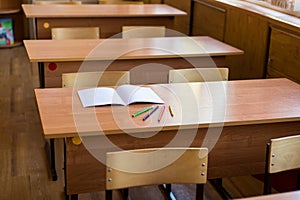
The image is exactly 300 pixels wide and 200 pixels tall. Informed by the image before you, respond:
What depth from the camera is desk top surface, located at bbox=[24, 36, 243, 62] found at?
329cm

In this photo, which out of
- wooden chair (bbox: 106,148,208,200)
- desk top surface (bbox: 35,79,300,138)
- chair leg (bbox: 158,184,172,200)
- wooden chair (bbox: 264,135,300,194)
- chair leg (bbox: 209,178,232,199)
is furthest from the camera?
chair leg (bbox: 209,178,232,199)

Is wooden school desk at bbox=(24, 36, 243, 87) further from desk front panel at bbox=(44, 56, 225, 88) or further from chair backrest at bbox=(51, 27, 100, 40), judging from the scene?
chair backrest at bbox=(51, 27, 100, 40)

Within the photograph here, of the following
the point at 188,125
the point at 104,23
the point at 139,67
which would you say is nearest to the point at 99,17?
the point at 104,23

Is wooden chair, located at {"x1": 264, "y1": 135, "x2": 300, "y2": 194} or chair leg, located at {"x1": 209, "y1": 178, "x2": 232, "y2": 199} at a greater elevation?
wooden chair, located at {"x1": 264, "y1": 135, "x2": 300, "y2": 194}

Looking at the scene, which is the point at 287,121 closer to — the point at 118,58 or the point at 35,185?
the point at 118,58

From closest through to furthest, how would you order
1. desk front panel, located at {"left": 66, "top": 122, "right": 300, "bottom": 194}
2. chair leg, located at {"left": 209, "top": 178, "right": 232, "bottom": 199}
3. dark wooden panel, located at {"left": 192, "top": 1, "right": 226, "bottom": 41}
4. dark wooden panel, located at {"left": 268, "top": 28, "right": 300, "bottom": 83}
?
1. desk front panel, located at {"left": 66, "top": 122, "right": 300, "bottom": 194}
2. chair leg, located at {"left": 209, "top": 178, "right": 232, "bottom": 199}
3. dark wooden panel, located at {"left": 268, "top": 28, "right": 300, "bottom": 83}
4. dark wooden panel, located at {"left": 192, "top": 1, "right": 226, "bottom": 41}

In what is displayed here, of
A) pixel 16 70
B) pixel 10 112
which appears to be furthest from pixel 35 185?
pixel 16 70

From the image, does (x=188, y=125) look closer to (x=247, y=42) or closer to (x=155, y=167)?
(x=155, y=167)

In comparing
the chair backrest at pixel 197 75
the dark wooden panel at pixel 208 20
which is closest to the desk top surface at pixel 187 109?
the chair backrest at pixel 197 75

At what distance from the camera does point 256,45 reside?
379cm

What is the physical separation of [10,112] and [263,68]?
223 centimetres

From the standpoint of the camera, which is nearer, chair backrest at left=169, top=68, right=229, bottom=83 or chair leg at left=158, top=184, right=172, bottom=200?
chair leg at left=158, top=184, right=172, bottom=200

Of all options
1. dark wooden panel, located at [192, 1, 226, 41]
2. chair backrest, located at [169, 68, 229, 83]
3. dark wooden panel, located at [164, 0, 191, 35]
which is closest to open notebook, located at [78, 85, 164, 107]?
chair backrest, located at [169, 68, 229, 83]

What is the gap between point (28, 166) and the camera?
130 inches
